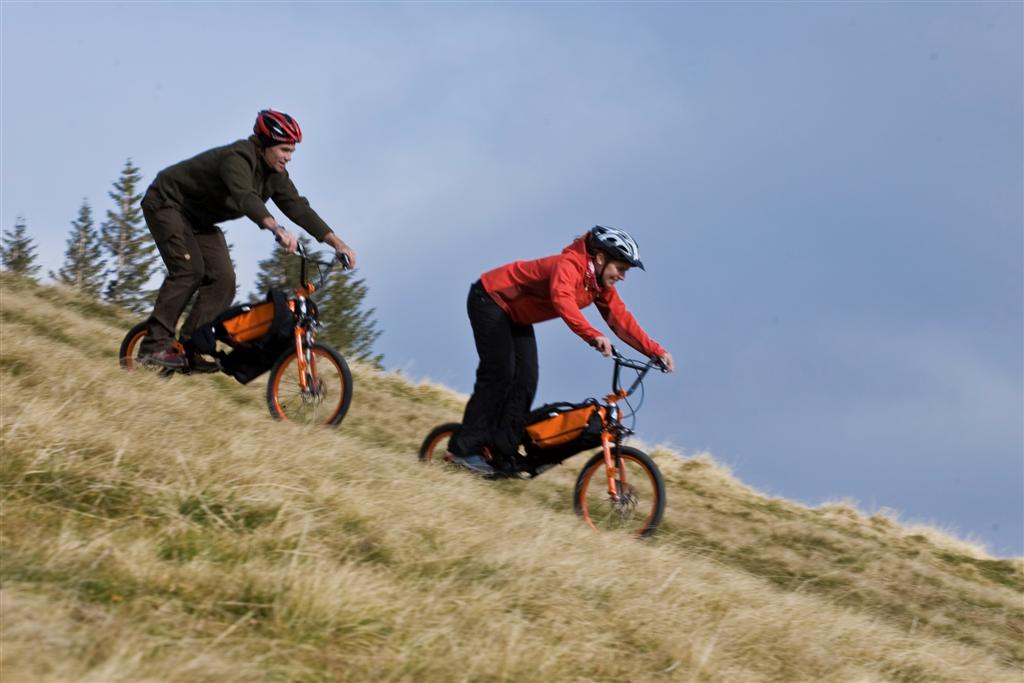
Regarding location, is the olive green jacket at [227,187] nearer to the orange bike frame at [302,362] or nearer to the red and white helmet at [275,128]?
the red and white helmet at [275,128]

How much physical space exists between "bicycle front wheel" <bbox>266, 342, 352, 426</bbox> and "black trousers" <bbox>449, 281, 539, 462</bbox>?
98 cm

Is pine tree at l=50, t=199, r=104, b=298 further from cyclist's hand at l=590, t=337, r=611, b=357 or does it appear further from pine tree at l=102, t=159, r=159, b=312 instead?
cyclist's hand at l=590, t=337, r=611, b=357

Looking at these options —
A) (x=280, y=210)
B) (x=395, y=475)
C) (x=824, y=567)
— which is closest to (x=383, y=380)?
(x=280, y=210)

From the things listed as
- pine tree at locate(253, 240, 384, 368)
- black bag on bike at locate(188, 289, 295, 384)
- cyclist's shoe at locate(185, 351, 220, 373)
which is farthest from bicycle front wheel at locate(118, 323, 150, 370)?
pine tree at locate(253, 240, 384, 368)

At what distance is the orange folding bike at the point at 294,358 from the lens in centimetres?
809

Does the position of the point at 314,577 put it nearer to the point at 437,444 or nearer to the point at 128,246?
the point at 437,444

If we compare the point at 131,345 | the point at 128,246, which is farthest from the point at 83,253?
the point at 131,345

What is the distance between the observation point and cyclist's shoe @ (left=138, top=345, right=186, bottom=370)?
8.89 m

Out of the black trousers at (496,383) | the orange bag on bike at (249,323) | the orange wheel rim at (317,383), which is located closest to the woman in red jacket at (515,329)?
the black trousers at (496,383)

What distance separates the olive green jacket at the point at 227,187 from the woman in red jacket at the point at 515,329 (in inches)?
71.0

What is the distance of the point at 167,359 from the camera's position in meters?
8.91

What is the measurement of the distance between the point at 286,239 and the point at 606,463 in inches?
118

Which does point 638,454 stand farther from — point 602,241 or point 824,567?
point 824,567

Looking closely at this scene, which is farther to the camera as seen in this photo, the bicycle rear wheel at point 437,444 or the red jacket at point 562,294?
the bicycle rear wheel at point 437,444
